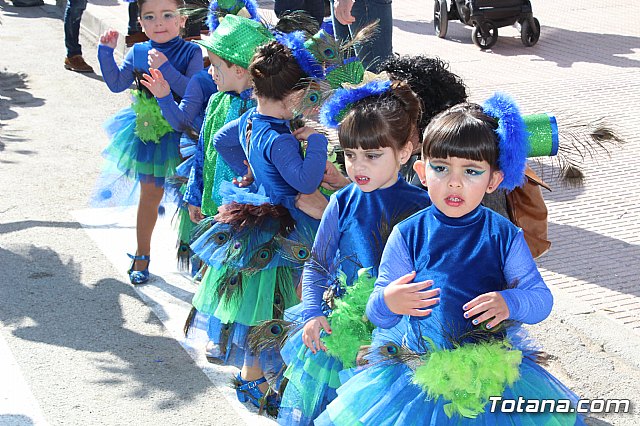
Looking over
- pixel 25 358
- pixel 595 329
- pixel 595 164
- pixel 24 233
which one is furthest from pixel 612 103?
pixel 25 358

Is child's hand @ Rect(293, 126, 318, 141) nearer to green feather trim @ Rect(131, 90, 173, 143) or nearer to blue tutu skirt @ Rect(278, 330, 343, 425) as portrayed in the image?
blue tutu skirt @ Rect(278, 330, 343, 425)

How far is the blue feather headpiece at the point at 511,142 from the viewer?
11.3ft

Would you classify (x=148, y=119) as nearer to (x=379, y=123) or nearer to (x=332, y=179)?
(x=332, y=179)

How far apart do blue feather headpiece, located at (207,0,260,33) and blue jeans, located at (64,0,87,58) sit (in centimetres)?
Result: 665

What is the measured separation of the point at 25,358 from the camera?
5543 mm

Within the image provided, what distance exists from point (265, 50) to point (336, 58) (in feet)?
1.65

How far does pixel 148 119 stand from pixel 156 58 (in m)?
0.44

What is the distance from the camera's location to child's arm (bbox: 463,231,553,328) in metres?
3.30

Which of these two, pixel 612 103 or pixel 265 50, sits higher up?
pixel 265 50

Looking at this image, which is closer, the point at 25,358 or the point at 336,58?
the point at 336,58

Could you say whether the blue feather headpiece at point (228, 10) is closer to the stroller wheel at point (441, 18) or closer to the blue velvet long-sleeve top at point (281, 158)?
the blue velvet long-sleeve top at point (281, 158)

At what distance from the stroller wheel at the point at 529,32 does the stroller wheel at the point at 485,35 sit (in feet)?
1.04

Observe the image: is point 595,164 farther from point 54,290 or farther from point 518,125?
point 518,125

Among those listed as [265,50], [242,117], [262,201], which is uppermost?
[265,50]
